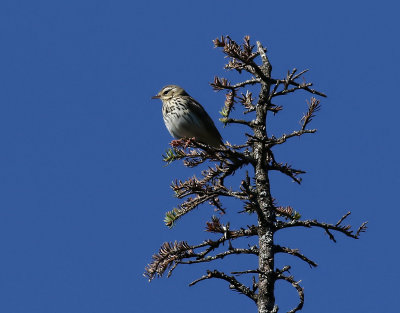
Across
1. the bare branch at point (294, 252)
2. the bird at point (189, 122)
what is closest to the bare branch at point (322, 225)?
the bare branch at point (294, 252)

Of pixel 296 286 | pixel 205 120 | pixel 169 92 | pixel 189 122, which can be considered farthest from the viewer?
pixel 169 92

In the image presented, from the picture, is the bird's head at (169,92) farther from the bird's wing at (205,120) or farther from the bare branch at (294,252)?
the bare branch at (294,252)

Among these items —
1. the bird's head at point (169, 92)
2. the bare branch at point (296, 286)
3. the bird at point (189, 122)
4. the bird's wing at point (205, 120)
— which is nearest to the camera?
the bare branch at point (296, 286)

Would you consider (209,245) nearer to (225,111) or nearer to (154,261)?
(154,261)

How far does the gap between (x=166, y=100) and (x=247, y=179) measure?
5.49 metres

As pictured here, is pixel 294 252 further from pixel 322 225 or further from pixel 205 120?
pixel 205 120

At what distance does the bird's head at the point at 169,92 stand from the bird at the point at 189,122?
27cm

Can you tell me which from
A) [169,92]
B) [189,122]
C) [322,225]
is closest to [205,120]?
[189,122]

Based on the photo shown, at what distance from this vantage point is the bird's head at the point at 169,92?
11.4 meters

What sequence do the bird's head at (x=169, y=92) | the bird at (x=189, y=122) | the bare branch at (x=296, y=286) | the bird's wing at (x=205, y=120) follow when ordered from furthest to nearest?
the bird's head at (x=169, y=92) → the bird's wing at (x=205, y=120) → the bird at (x=189, y=122) → the bare branch at (x=296, y=286)

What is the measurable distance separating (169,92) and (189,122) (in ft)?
4.03

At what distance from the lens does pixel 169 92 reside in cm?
1149

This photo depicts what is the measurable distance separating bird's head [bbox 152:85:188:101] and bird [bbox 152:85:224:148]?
27 cm

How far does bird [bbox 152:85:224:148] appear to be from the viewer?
10.5m
